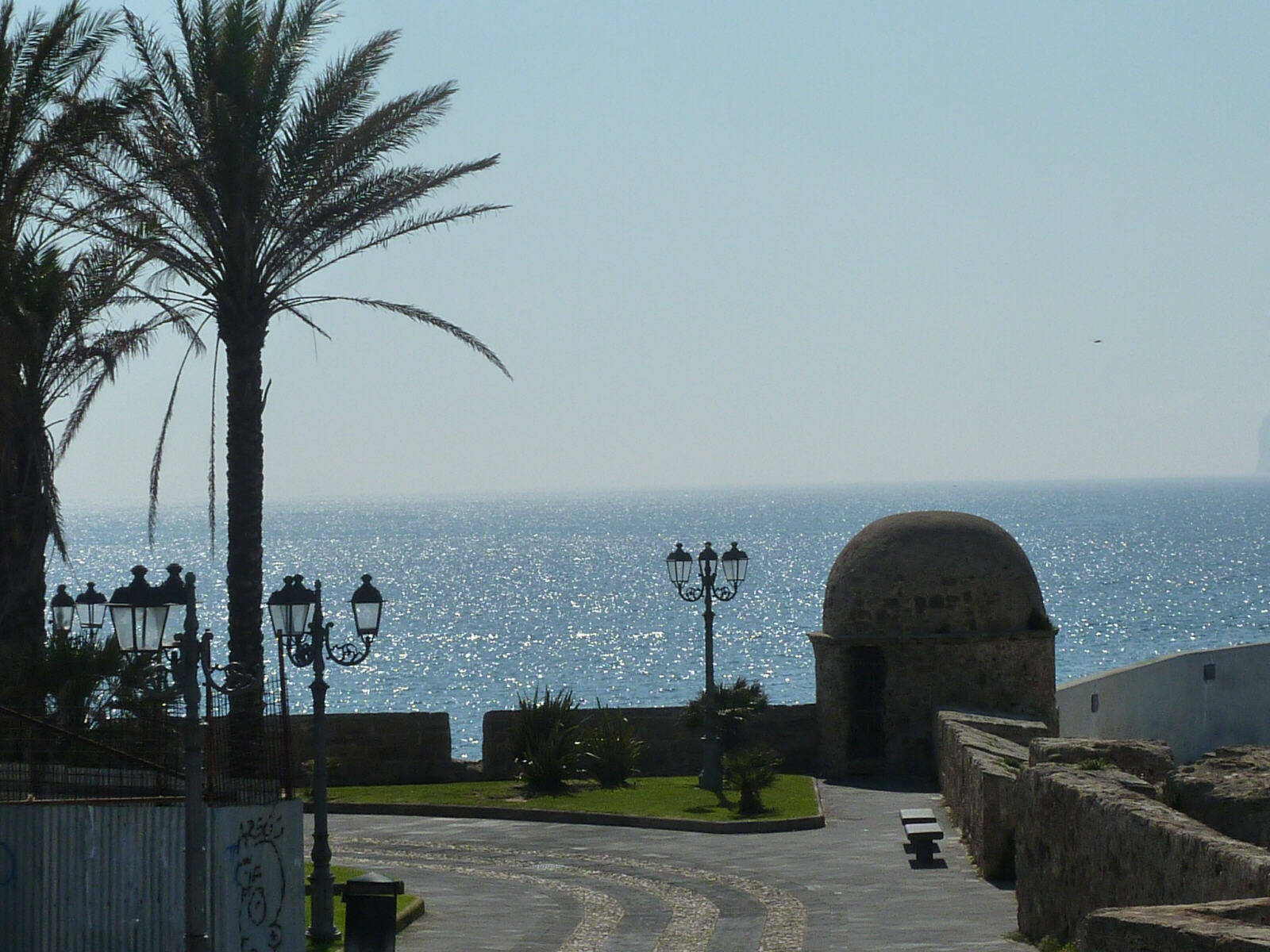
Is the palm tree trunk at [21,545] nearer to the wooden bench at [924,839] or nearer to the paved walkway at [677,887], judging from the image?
the paved walkway at [677,887]

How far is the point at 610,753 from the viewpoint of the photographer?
2506 centimetres

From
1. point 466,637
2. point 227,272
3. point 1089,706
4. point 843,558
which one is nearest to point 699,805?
point 843,558

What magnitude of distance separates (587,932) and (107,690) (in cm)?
517

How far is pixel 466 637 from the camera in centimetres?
10188

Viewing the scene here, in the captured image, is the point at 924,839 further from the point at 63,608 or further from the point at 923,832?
the point at 63,608

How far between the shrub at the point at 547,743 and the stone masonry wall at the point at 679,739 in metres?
0.83

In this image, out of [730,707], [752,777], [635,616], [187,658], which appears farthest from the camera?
[635,616]

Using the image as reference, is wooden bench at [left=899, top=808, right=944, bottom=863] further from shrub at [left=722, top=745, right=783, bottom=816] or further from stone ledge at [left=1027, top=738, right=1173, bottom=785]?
shrub at [left=722, top=745, right=783, bottom=816]

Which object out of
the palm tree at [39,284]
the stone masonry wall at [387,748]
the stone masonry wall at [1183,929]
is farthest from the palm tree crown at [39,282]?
the stone masonry wall at [1183,929]

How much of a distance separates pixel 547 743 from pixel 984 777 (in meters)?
8.61

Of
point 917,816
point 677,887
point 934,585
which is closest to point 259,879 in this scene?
point 677,887

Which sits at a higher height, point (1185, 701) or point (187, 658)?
point (187, 658)

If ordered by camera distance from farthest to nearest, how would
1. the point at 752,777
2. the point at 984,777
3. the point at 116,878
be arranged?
the point at 752,777, the point at 984,777, the point at 116,878

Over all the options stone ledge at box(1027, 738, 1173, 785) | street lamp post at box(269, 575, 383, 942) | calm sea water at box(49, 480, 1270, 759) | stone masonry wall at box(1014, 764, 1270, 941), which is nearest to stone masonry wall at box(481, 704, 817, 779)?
→ stone ledge at box(1027, 738, 1173, 785)
